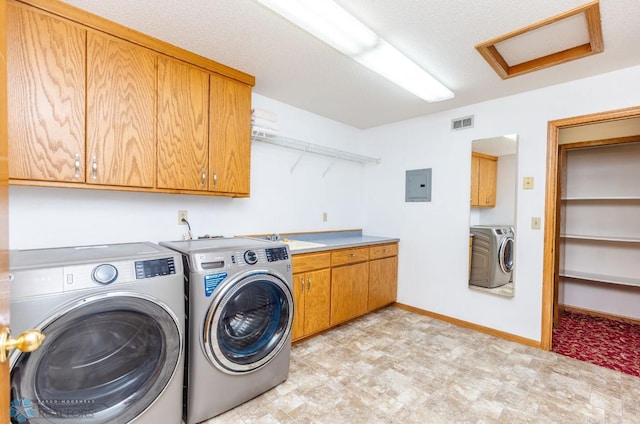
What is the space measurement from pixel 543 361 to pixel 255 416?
2.31 metres

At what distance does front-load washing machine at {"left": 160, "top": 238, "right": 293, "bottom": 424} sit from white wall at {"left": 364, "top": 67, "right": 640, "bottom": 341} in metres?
2.04

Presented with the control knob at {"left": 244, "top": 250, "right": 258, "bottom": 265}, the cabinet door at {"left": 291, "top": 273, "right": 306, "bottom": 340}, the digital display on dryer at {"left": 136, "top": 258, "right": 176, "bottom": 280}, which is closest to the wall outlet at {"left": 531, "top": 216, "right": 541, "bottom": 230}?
the cabinet door at {"left": 291, "top": 273, "right": 306, "bottom": 340}

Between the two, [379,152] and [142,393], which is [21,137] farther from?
[379,152]

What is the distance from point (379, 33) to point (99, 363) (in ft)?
7.75

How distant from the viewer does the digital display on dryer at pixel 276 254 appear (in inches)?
77.9

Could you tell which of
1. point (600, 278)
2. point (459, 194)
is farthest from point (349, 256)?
point (600, 278)

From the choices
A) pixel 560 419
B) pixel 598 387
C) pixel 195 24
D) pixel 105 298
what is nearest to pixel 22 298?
pixel 105 298

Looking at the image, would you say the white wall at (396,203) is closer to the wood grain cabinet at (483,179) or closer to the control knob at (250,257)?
the wood grain cabinet at (483,179)

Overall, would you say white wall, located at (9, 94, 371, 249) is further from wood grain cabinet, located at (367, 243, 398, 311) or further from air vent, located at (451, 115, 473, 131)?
air vent, located at (451, 115, 473, 131)

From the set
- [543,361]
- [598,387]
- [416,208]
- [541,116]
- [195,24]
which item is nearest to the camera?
[195,24]

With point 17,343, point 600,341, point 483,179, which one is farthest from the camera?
point 483,179

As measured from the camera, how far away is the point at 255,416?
1790 millimetres

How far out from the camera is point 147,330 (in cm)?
150

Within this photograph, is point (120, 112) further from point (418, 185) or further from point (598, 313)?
point (598, 313)
